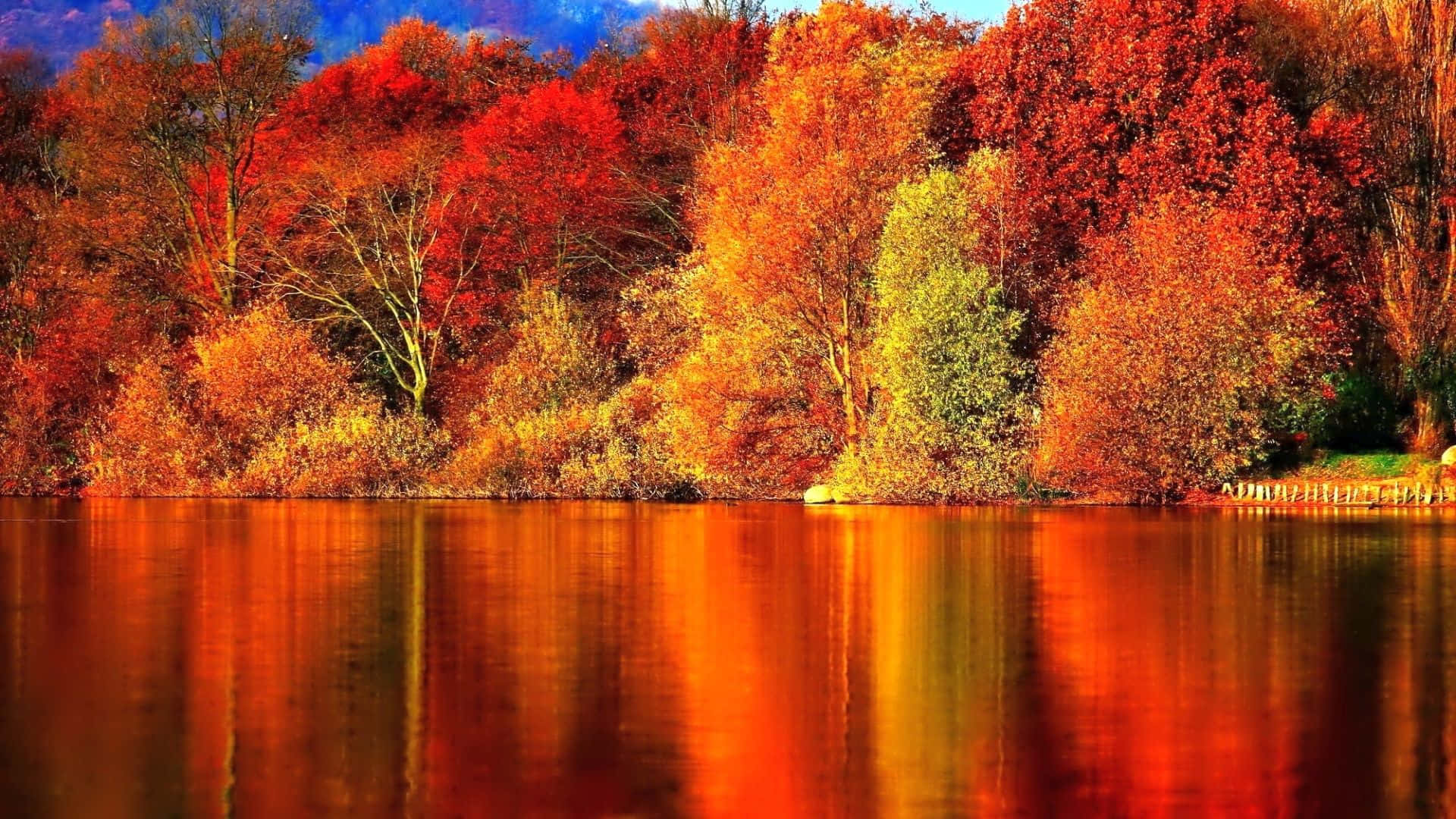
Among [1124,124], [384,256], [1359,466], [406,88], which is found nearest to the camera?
[1359,466]

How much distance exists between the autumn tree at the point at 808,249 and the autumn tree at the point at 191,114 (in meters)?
19.7

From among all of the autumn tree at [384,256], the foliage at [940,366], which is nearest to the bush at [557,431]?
the autumn tree at [384,256]

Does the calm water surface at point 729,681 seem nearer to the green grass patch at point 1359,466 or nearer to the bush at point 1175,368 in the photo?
the bush at point 1175,368

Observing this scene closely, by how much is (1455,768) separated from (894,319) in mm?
34148

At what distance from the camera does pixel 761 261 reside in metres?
47.3

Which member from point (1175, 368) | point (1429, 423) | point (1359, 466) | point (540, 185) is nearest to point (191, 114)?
point (540, 185)

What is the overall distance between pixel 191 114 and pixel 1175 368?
35514mm

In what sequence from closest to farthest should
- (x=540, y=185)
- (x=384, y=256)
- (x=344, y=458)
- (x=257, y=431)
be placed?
(x=344, y=458) < (x=257, y=431) < (x=540, y=185) < (x=384, y=256)

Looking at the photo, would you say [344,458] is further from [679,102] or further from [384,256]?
[679,102]

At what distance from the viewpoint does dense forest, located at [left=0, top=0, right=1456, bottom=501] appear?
150 ft

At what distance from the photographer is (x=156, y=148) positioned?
59.9 m

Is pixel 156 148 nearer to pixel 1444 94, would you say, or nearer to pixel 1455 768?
pixel 1444 94

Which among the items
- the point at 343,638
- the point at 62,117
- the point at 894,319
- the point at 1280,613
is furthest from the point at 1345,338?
the point at 62,117

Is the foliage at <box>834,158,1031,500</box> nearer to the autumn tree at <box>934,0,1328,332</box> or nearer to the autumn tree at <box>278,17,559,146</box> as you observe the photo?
the autumn tree at <box>934,0,1328,332</box>
